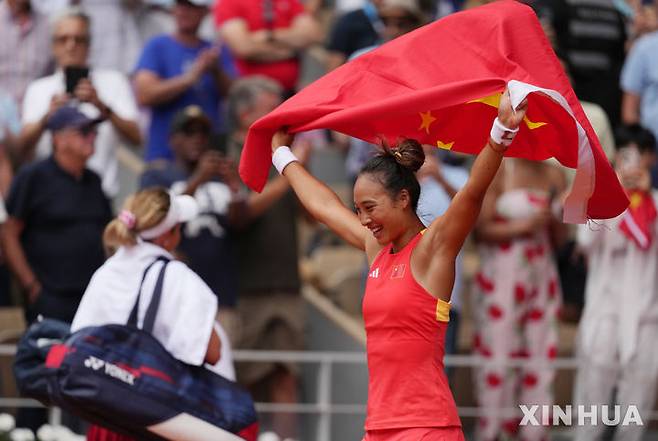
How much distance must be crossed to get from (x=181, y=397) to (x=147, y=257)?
0.72 metres

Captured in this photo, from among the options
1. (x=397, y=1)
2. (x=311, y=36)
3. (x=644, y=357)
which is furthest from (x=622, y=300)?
(x=311, y=36)

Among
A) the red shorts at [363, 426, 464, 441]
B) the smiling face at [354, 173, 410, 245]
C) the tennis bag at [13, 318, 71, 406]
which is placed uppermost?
the smiling face at [354, 173, 410, 245]

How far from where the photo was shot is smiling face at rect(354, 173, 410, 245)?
6.30 meters

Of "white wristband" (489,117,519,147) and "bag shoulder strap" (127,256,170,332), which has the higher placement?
"white wristband" (489,117,519,147)

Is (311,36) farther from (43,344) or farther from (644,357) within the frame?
(43,344)

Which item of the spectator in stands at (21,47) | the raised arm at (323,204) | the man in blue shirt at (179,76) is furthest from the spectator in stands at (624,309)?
the spectator in stands at (21,47)

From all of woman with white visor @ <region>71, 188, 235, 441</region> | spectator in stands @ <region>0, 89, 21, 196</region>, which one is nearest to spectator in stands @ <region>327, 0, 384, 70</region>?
spectator in stands @ <region>0, 89, 21, 196</region>

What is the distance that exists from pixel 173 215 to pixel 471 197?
2358 mm

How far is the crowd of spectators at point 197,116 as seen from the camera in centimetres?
1005

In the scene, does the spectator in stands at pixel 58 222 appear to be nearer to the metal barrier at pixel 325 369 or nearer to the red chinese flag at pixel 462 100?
the metal barrier at pixel 325 369

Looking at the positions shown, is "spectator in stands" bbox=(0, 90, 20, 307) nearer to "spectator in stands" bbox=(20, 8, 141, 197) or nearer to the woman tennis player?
"spectator in stands" bbox=(20, 8, 141, 197)

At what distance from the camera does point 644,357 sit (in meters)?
10.1

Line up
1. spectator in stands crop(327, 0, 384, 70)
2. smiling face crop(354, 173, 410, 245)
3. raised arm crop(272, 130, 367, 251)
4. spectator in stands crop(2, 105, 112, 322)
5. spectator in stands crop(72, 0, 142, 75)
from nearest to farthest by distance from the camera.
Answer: smiling face crop(354, 173, 410, 245) → raised arm crop(272, 130, 367, 251) → spectator in stands crop(2, 105, 112, 322) → spectator in stands crop(72, 0, 142, 75) → spectator in stands crop(327, 0, 384, 70)

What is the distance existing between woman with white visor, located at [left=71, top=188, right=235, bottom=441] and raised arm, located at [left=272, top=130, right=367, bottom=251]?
3.19 ft
